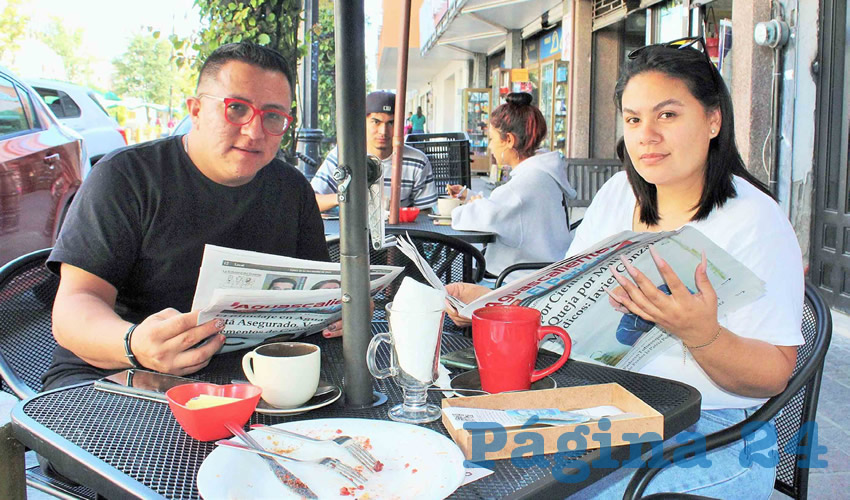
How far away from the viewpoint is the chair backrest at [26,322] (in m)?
1.77

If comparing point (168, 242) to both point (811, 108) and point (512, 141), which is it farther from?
point (811, 108)

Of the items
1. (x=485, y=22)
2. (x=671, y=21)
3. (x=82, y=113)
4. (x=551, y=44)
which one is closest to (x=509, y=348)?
(x=671, y=21)

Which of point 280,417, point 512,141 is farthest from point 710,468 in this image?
point 512,141

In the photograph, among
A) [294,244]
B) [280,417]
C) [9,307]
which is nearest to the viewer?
[280,417]

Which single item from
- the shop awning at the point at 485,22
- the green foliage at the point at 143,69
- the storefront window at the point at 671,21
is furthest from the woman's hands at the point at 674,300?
the green foliage at the point at 143,69

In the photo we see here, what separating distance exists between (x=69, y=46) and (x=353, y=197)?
56970 mm

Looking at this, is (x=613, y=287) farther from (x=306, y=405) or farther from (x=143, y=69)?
(x=143, y=69)

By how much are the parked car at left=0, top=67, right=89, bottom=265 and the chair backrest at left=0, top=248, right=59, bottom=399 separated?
310cm

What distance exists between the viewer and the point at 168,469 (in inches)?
36.3

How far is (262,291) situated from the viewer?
1.18 m

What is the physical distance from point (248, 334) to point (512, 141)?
2691 millimetres

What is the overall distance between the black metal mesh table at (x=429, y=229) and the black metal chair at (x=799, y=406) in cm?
166

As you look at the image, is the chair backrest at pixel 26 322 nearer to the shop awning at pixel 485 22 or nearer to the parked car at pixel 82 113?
the parked car at pixel 82 113

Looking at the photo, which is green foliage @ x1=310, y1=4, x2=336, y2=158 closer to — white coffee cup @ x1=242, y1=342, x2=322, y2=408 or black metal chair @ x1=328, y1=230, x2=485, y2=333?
black metal chair @ x1=328, y1=230, x2=485, y2=333
